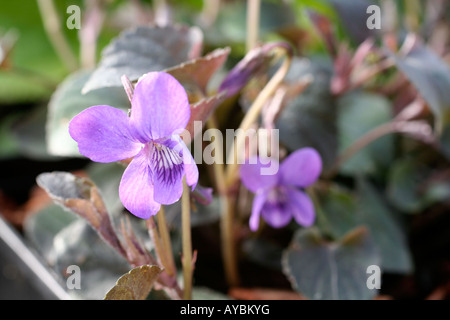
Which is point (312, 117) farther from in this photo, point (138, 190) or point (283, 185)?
point (138, 190)

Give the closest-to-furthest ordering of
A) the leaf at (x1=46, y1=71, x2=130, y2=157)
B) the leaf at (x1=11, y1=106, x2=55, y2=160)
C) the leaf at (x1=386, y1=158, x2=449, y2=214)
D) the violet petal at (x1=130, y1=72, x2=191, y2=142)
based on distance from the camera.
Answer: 1. the violet petal at (x1=130, y1=72, x2=191, y2=142)
2. the leaf at (x1=46, y1=71, x2=130, y2=157)
3. the leaf at (x1=386, y1=158, x2=449, y2=214)
4. the leaf at (x1=11, y1=106, x2=55, y2=160)

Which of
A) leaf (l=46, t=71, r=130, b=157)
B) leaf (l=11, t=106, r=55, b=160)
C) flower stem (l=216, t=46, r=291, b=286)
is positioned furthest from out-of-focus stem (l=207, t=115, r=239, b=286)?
leaf (l=11, t=106, r=55, b=160)

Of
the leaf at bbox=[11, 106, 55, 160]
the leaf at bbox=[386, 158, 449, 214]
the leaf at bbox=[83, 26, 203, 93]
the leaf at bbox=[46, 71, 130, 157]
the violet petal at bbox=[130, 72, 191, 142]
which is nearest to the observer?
the violet petal at bbox=[130, 72, 191, 142]

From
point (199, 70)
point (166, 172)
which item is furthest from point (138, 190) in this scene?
point (199, 70)

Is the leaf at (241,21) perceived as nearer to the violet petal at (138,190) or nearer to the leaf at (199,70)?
the leaf at (199,70)

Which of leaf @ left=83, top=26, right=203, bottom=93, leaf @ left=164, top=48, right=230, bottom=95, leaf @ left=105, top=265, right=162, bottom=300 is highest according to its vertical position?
leaf @ left=83, top=26, right=203, bottom=93

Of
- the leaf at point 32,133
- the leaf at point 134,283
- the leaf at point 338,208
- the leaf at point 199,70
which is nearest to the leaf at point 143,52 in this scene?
the leaf at point 199,70

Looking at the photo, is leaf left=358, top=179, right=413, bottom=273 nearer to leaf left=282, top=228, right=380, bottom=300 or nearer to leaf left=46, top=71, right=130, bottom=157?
leaf left=282, top=228, right=380, bottom=300
